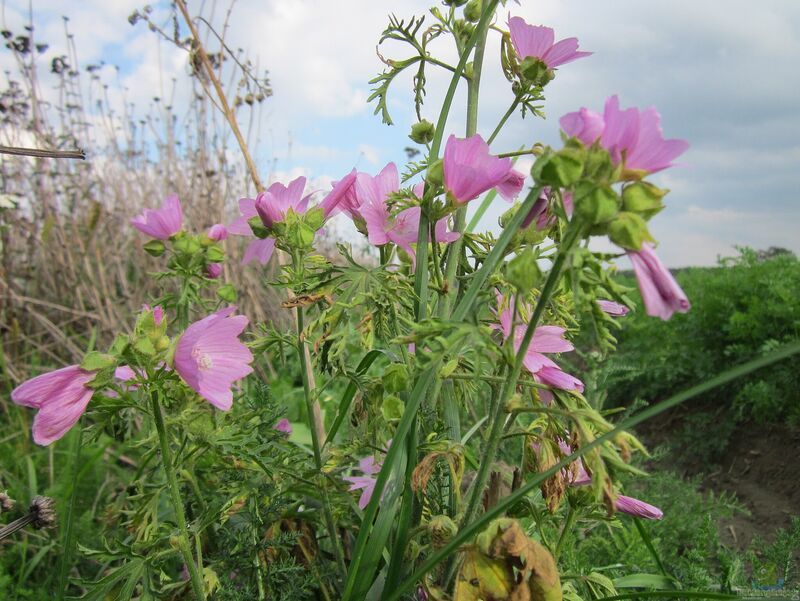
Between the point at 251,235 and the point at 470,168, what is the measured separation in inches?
19.4

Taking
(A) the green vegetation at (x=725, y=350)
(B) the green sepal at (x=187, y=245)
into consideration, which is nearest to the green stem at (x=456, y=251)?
(B) the green sepal at (x=187, y=245)

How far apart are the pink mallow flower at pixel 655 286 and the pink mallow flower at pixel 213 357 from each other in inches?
20.4

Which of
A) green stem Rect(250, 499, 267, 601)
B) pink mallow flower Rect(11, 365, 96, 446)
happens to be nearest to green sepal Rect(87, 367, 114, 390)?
pink mallow flower Rect(11, 365, 96, 446)

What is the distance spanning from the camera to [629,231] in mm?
664

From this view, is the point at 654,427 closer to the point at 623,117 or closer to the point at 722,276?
the point at 722,276

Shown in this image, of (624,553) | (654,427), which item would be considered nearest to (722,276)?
(654,427)

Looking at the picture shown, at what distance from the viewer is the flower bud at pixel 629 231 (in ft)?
2.18

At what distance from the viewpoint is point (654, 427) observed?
3689 millimetres

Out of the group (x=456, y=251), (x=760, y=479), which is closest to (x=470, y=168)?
(x=456, y=251)

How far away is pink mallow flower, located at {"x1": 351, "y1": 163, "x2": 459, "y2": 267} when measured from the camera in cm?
102

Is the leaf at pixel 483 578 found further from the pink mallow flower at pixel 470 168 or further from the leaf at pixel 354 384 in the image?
the pink mallow flower at pixel 470 168

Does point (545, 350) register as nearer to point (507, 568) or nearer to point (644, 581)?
point (507, 568)

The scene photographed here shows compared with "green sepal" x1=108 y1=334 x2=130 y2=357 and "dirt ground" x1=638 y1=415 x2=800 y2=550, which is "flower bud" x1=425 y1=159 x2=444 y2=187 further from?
"dirt ground" x1=638 y1=415 x2=800 y2=550

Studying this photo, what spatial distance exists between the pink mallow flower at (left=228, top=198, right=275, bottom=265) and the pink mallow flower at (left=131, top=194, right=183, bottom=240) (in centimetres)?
27
